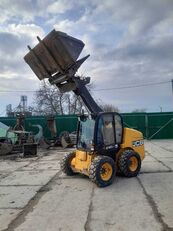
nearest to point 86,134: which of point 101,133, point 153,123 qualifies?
point 101,133

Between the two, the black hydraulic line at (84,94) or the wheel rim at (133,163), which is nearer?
the black hydraulic line at (84,94)

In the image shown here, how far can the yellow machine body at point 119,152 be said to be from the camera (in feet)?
28.8

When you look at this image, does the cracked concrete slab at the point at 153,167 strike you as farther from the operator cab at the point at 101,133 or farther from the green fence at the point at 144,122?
the green fence at the point at 144,122

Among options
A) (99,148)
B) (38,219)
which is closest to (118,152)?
(99,148)

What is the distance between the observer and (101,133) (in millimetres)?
8844

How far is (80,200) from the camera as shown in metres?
6.98

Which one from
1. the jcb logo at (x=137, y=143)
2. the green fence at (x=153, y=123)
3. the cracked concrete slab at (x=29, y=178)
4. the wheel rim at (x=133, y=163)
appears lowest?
the cracked concrete slab at (x=29, y=178)

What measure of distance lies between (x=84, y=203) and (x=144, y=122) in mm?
17985

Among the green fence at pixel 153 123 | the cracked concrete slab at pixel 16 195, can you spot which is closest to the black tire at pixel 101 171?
the cracked concrete slab at pixel 16 195

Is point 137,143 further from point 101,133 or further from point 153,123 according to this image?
point 153,123

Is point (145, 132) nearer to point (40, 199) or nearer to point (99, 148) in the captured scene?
point (99, 148)

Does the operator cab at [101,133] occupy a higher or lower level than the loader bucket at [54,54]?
lower

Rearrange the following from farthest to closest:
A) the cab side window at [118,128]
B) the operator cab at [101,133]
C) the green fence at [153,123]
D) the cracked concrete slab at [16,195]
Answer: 1. the green fence at [153,123]
2. the cab side window at [118,128]
3. the operator cab at [101,133]
4. the cracked concrete slab at [16,195]

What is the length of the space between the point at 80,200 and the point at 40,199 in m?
0.89
